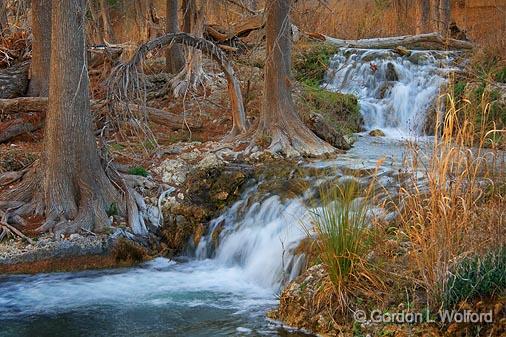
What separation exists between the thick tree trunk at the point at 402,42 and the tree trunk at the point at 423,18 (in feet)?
7.55

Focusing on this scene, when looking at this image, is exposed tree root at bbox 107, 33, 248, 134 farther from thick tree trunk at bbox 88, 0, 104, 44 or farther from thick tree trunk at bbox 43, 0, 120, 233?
thick tree trunk at bbox 88, 0, 104, 44

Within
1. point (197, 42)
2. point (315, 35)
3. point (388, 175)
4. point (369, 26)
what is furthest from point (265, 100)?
point (369, 26)

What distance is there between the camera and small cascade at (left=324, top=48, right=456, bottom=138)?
16.5 metres

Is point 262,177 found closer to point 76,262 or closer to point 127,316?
point 76,262

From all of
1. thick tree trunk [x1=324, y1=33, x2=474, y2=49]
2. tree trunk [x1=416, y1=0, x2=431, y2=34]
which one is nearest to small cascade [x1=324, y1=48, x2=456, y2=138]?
thick tree trunk [x1=324, y1=33, x2=474, y2=49]

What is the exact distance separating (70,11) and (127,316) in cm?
486

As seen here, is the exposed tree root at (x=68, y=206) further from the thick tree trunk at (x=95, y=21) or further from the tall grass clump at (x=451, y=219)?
the tall grass clump at (x=451, y=219)

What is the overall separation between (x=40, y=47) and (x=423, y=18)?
13639 millimetres

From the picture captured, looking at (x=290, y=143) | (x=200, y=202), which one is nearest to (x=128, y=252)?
(x=200, y=202)

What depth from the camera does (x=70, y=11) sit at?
10.1m

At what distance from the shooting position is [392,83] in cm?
1778

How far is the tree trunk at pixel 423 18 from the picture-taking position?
74.0 feet

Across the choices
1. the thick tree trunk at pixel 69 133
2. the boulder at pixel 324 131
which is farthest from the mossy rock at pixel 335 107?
the thick tree trunk at pixel 69 133

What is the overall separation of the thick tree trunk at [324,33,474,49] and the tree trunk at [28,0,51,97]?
9.12m
